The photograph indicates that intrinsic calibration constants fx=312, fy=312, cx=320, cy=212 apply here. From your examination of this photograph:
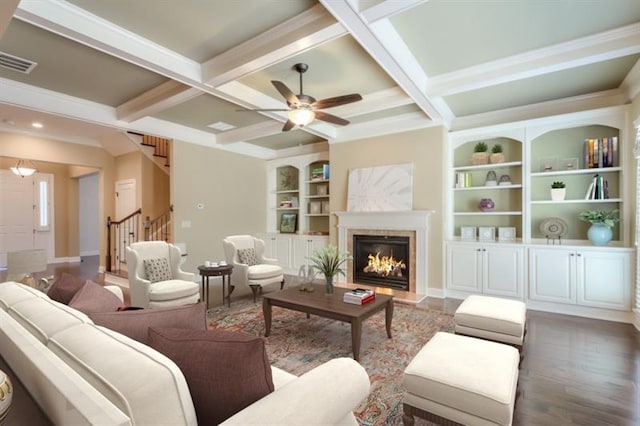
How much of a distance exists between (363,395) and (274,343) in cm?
208

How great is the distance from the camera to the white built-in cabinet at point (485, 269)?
441cm

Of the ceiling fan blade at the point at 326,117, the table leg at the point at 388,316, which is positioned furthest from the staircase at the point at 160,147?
the table leg at the point at 388,316

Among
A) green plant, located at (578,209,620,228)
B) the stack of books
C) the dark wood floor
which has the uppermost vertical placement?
green plant, located at (578,209,620,228)

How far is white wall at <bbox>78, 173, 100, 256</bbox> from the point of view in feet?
31.3

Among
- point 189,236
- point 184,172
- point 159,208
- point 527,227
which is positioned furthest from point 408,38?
point 159,208

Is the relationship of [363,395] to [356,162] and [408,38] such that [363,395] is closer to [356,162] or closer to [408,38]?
[408,38]

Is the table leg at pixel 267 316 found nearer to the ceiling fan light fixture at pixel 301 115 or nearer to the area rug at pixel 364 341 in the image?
the area rug at pixel 364 341

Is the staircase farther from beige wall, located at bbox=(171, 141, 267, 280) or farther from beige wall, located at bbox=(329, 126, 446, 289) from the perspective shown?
beige wall, located at bbox=(329, 126, 446, 289)

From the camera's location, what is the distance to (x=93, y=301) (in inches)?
65.9

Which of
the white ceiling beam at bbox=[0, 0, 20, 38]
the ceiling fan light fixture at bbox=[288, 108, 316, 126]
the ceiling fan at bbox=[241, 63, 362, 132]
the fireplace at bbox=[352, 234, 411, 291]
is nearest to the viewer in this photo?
the white ceiling beam at bbox=[0, 0, 20, 38]

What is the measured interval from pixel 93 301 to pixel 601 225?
5.30 metres

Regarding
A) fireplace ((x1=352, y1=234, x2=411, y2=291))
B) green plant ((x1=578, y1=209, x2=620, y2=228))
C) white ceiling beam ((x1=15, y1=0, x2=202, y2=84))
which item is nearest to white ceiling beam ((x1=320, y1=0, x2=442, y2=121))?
white ceiling beam ((x1=15, y1=0, x2=202, y2=84))

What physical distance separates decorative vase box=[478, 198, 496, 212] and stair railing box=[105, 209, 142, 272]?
702 centimetres

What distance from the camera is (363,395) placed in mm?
1271
